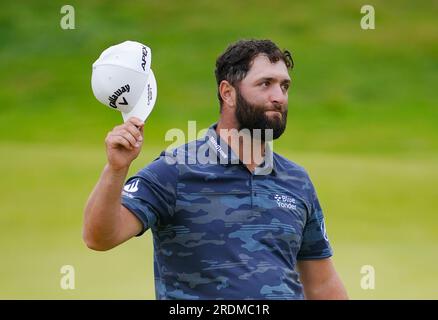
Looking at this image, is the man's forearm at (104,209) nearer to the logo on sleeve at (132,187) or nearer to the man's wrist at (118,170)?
the man's wrist at (118,170)

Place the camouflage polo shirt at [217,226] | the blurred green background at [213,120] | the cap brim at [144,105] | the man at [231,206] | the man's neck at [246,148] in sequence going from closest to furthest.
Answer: the cap brim at [144,105]
the man at [231,206]
the camouflage polo shirt at [217,226]
the man's neck at [246,148]
the blurred green background at [213,120]

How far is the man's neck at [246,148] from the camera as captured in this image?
15.6 feet

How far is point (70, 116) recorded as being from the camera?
24672mm

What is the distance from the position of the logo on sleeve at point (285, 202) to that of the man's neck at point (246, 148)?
0.53 ft

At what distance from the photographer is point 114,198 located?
4145 mm

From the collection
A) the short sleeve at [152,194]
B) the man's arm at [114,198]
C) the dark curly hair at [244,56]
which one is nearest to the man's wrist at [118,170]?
the man's arm at [114,198]

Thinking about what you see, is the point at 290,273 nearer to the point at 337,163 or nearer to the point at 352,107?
the point at 337,163

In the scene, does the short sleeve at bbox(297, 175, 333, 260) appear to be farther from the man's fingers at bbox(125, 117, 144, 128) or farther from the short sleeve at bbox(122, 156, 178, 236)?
the man's fingers at bbox(125, 117, 144, 128)

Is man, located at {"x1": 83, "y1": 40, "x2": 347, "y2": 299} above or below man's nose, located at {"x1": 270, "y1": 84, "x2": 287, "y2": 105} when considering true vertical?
below

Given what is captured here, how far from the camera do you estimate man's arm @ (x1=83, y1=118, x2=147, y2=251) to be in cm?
406

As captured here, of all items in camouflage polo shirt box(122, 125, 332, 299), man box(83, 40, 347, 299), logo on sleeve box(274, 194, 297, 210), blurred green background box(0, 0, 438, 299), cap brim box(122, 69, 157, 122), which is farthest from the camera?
blurred green background box(0, 0, 438, 299)

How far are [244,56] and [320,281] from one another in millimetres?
989

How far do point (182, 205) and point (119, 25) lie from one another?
1065 inches

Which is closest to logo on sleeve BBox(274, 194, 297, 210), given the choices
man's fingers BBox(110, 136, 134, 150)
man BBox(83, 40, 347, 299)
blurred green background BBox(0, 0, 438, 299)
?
man BBox(83, 40, 347, 299)
